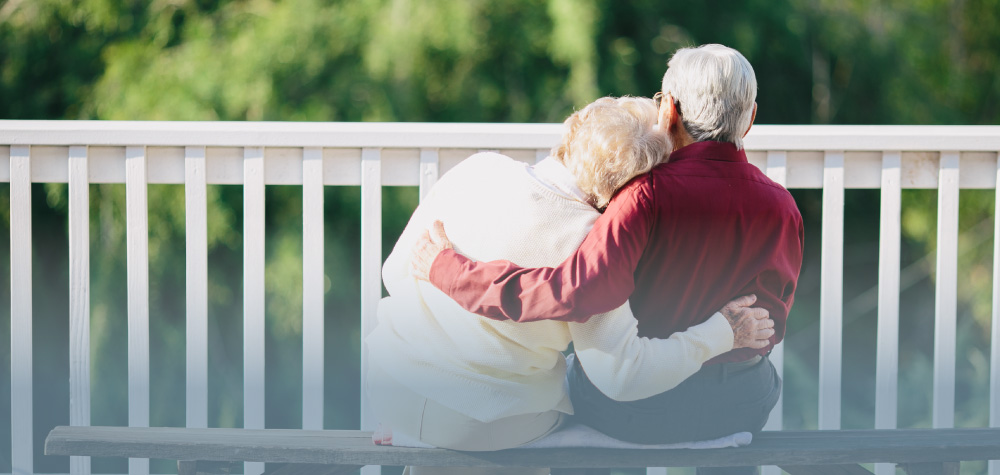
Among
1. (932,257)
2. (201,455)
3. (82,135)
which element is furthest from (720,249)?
(932,257)

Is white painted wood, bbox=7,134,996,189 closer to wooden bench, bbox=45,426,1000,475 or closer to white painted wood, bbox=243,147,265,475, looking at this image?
white painted wood, bbox=243,147,265,475

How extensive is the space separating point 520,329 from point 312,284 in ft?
2.46

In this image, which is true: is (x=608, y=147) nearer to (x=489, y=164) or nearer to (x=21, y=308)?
(x=489, y=164)

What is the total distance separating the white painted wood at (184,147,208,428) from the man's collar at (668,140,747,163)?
1.11m

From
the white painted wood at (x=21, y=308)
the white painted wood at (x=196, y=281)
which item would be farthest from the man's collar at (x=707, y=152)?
the white painted wood at (x=21, y=308)

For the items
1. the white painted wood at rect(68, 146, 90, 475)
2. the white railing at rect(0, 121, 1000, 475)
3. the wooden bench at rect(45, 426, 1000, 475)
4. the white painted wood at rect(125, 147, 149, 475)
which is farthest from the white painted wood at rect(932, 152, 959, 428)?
the white painted wood at rect(68, 146, 90, 475)

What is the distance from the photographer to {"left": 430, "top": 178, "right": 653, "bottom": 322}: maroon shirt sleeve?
128 centimetres

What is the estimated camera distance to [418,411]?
4.83 ft

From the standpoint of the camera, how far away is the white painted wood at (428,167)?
1.94 meters

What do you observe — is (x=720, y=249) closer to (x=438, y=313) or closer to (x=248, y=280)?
(x=438, y=313)

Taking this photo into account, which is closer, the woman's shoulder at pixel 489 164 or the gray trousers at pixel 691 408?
the woman's shoulder at pixel 489 164

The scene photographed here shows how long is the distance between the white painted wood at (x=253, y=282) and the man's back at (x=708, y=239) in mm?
949

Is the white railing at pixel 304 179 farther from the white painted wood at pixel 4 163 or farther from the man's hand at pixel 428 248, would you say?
the man's hand at pixel 428 248

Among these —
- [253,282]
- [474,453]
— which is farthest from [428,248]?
[253,282]
